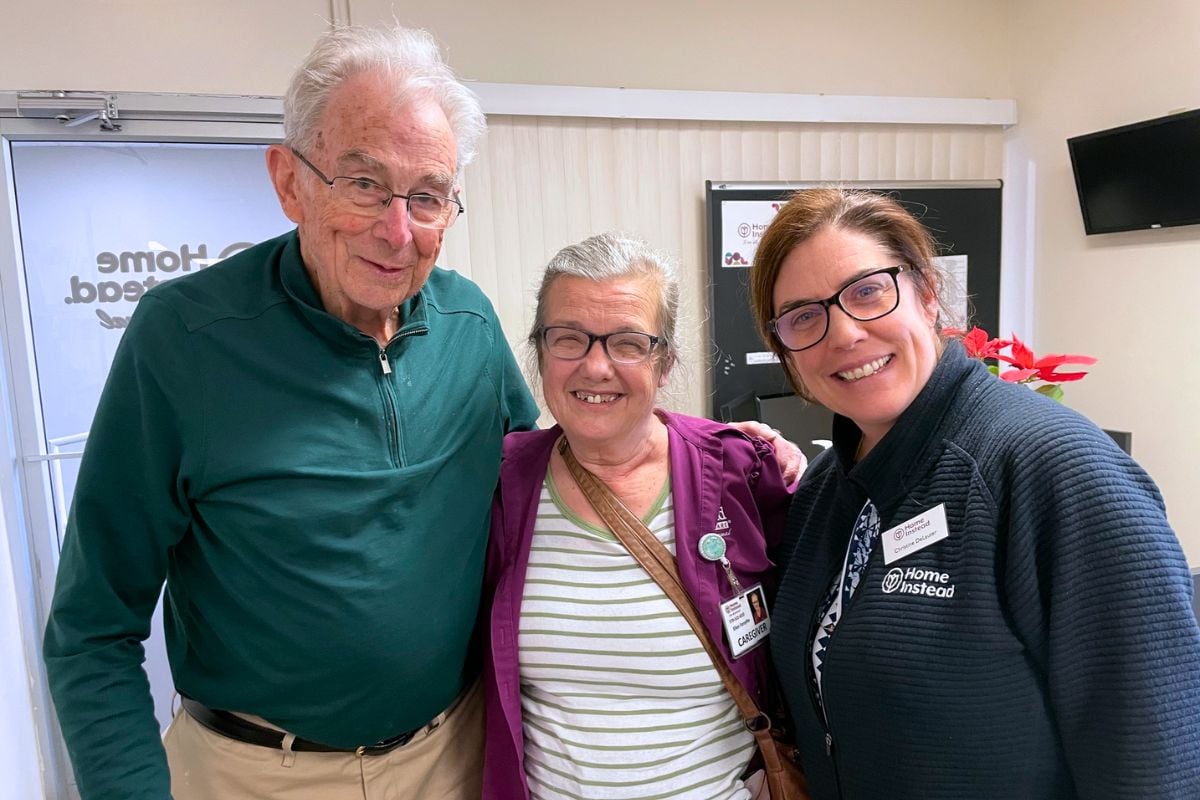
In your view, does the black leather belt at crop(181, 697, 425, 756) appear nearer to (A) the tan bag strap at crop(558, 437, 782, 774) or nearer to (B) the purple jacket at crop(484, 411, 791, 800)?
(B) the purple jacket at crop(484, 411, 791, 800)

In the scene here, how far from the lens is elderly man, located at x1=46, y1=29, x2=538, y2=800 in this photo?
1100 millimetres

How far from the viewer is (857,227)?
45.6 inches

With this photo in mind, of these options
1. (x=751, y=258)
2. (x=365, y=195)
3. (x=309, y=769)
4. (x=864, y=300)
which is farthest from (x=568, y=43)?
(x=309, y=769)

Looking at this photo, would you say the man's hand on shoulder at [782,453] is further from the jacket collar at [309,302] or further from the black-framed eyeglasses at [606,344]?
the jacket collar at [309,302]

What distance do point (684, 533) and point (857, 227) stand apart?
575 millimetres

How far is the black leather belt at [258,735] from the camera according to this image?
4.08ft

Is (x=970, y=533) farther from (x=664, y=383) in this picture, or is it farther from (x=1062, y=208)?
(x=1062, y=208)

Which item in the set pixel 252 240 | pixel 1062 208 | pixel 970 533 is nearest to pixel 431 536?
pixel 970 533

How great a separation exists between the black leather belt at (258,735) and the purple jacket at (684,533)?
188 mm

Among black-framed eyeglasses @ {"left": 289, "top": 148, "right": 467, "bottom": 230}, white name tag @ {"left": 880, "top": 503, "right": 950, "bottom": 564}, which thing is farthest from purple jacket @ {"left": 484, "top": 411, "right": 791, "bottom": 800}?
black-framed eyeglasses @ {"left": 289, "top": 148, "right": 467, "bottom": 230}

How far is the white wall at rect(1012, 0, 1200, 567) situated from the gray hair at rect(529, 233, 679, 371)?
9.73ft

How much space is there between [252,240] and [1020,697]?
310 cm

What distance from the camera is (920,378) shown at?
114 centimetres

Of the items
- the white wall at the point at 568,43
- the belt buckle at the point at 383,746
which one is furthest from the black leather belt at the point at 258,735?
the white wall at the point at 568,43
